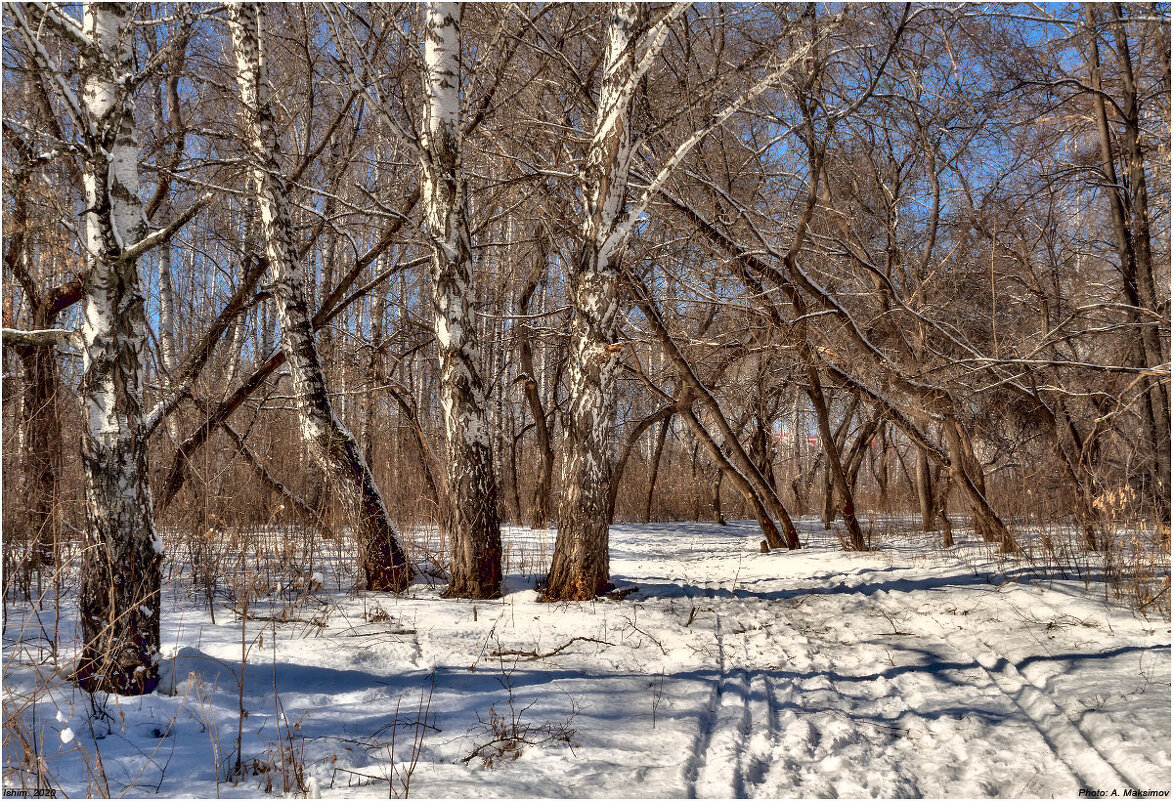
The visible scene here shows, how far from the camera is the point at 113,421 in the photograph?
3.33m

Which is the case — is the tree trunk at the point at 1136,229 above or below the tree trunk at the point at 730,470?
above

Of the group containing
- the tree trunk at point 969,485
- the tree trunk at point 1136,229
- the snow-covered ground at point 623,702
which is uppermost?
the tree trunk at point 1136,229

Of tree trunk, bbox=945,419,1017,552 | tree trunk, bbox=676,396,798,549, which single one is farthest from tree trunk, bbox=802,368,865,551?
tree trunk, bbox=945,419,1017,552

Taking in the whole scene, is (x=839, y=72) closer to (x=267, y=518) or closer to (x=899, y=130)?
(x=899, y=130)

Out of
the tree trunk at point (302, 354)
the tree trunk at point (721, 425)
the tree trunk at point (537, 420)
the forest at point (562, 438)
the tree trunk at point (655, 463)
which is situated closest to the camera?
the forest at point (562, 438)

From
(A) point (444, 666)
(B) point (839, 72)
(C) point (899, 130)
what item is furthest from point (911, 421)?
(A) point (444, 666)

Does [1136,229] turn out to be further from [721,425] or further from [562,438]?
[562,438]

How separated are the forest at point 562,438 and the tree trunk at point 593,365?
33 millimetres

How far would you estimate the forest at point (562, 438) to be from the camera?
3162 mm

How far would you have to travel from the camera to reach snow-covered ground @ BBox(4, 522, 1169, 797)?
109 inches

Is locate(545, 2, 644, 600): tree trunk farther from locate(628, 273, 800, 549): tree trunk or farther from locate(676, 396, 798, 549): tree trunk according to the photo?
locate(676, 396, 798, 549): tree trunk

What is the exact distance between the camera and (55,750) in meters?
2.71

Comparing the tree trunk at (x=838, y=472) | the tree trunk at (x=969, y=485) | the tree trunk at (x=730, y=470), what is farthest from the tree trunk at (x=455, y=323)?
the tree trunk at (x=969, y=485)

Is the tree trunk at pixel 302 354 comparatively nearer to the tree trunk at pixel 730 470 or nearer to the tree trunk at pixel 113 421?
the tree trunk at pixel 113 421
